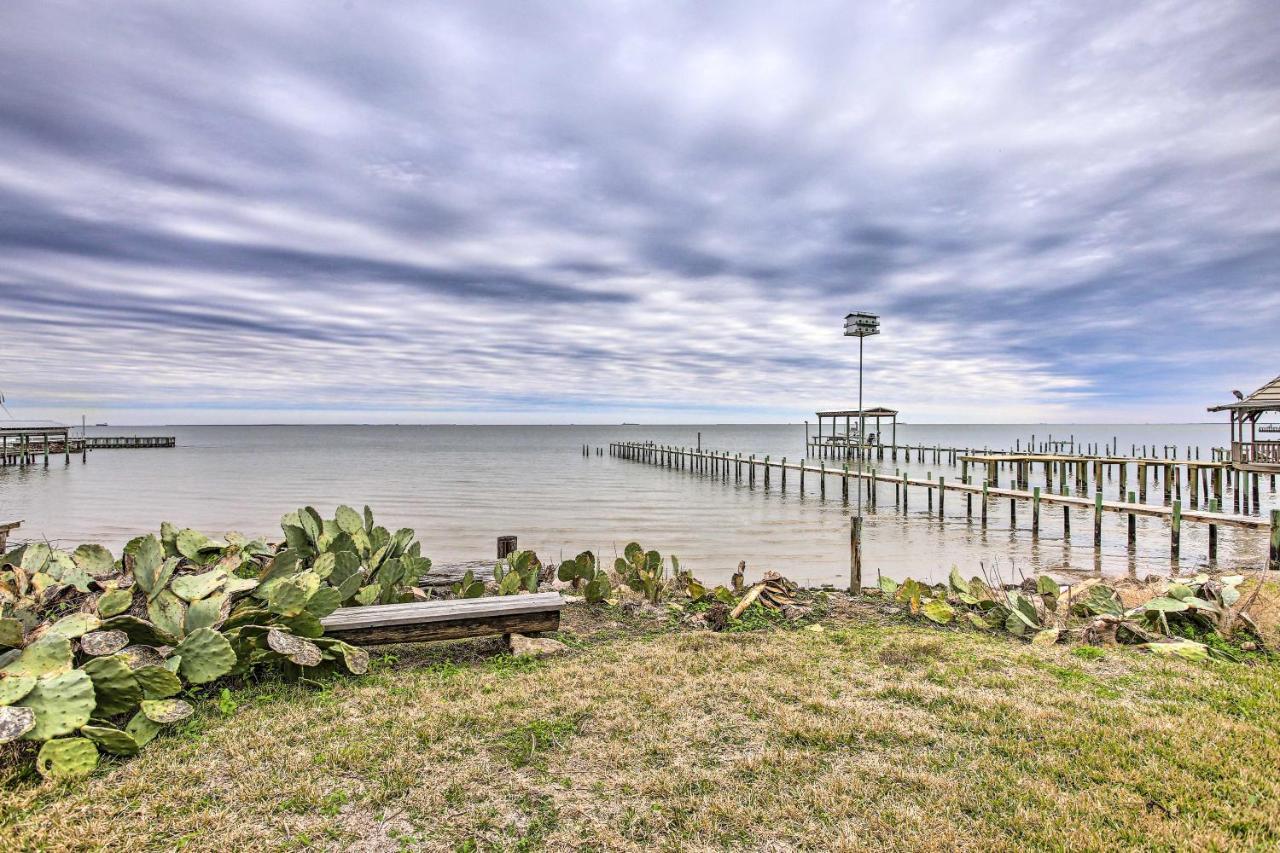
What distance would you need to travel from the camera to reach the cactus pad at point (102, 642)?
4426mm

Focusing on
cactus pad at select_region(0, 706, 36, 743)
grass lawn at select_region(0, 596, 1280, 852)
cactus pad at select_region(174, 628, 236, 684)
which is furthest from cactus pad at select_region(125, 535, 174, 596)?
cactus pad at select_region(0, 706, 36, 743)

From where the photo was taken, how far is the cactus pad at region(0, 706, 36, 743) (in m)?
3.54

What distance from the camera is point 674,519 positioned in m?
24.3

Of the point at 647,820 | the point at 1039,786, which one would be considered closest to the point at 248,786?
the point at 647,820

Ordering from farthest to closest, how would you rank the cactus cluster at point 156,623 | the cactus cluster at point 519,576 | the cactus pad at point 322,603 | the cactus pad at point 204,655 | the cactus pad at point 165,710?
the cactus cluster at point 519,576 → the cactus pad at point 322,603 → the cactus pad at point 204,655 → the cactus pad at point 165,710 → the cactus cluster at point 156,623

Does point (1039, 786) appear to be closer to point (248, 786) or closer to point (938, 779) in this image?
point (938, 779)

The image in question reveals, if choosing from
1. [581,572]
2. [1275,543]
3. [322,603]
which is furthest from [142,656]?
[1275,543]

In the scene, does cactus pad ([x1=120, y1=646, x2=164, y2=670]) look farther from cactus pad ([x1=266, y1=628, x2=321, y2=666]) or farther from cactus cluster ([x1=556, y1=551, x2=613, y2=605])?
cactus cluster ([x1=556, y1=551, x2=613, y2=605])

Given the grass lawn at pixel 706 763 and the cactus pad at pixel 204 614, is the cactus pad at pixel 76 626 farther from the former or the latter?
the grass lawn at pixel 706 763

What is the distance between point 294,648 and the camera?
4977mm

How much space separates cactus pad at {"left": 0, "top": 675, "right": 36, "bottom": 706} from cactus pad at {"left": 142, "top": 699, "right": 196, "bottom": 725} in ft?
1.90

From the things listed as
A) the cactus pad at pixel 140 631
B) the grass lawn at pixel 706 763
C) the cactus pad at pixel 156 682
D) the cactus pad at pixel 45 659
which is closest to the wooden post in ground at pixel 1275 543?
the grass lawn at pixel 706 763

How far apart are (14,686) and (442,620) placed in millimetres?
2711

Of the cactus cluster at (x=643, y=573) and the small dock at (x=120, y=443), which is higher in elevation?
the small dock at (x=120, y=443)
